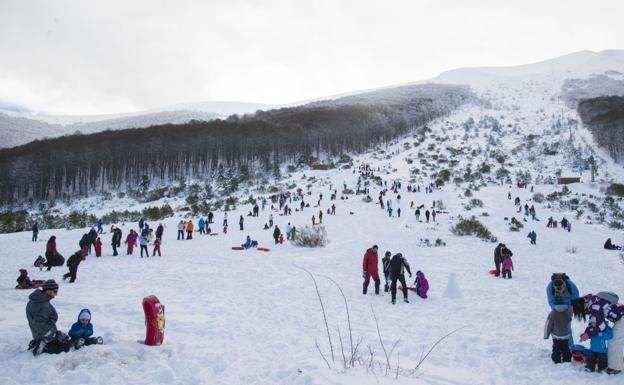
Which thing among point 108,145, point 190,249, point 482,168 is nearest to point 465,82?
point 482,168

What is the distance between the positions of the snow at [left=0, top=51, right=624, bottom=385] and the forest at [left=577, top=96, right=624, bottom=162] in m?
45.5

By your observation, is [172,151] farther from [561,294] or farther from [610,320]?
[610,320]

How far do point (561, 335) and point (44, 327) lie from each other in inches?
278

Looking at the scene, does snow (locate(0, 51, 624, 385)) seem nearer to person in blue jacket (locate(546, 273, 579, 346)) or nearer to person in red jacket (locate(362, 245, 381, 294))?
person in red jacket (locate(362, 245, 381, 294))

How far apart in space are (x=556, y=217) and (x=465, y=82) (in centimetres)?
13437

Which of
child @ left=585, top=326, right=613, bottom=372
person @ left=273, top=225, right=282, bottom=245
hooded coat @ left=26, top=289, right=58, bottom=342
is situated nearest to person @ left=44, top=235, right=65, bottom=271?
hooded coat @ left=26, top=289, right=58, bottom=342

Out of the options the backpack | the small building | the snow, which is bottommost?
the snow

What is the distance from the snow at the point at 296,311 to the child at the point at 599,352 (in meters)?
0.14

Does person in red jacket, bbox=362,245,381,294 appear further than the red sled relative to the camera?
Yes

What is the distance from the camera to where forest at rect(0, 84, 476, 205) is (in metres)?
67.7

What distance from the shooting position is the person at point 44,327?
4926mm

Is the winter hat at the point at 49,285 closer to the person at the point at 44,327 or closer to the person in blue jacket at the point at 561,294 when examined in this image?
the person at the point at 44,327

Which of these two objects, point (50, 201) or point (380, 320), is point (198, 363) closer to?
point (380, 320)

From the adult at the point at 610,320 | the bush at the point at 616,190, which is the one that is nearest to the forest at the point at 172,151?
the bush at the point at 616,190
